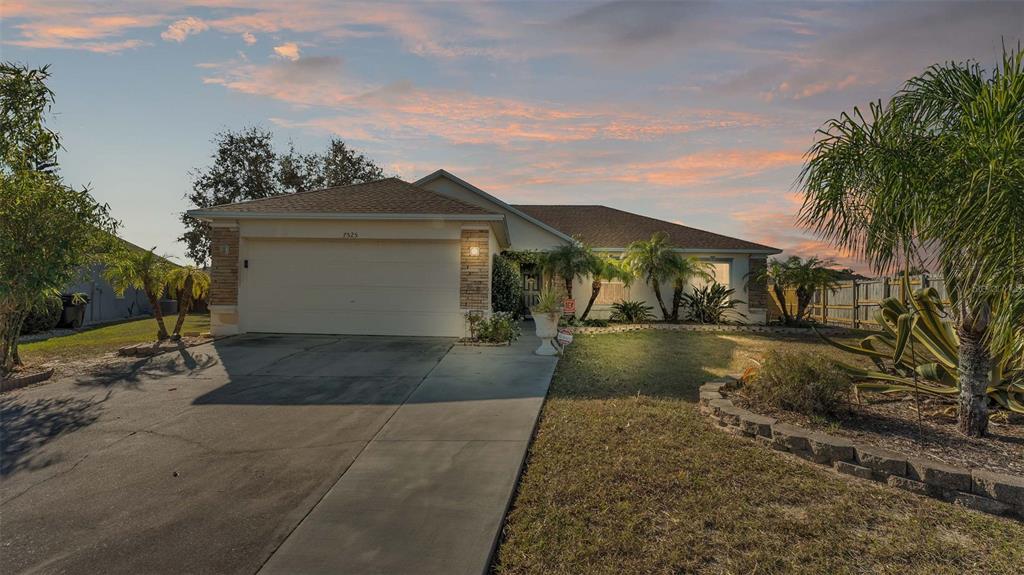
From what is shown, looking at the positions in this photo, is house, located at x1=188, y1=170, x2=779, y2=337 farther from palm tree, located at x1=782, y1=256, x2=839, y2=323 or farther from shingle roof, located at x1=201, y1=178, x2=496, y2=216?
palm tree, located at x1=782, y1=256, x2=839, y2=323

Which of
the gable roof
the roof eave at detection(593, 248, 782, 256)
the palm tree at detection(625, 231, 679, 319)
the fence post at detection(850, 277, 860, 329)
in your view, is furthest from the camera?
the roof eave at detection(593, 248, 782, 256)

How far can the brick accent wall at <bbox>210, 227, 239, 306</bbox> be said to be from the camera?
37.2ft

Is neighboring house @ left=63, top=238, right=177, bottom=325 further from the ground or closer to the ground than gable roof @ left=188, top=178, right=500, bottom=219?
closer to the ground

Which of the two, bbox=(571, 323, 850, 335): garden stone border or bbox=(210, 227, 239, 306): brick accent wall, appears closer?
bbox=(210, 227, 239, 306): brick accent wall

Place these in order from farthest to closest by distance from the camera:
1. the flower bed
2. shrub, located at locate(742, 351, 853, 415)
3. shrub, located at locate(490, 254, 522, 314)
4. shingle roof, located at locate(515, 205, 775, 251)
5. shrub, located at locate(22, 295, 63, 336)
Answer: shingle roof, located at locate(515, 205, 775, 251) < shrub, located at locate(490, 254, 522, 314) < shrub, located at locate(22, 295, 63, 336) < the flower bed < shrub, located at locate(742, 351, 853, 415)

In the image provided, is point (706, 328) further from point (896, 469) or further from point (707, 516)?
point (707, 516)

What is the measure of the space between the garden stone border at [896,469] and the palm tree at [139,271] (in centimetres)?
1077

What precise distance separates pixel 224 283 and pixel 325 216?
293cm

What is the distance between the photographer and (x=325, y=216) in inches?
439

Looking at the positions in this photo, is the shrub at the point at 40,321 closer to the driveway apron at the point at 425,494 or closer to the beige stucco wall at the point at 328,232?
the beige stucco wall at the point at 328,232

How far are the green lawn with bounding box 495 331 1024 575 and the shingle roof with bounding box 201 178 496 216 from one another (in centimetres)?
751

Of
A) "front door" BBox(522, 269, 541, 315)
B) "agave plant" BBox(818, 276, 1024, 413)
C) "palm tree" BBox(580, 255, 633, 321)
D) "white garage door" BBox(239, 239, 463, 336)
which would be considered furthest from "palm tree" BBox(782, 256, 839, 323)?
"white garage door" BBox(239, 239, 463, 336)

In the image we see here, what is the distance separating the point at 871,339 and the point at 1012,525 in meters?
3.63

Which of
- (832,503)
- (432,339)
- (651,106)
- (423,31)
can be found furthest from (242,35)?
(832,503)
